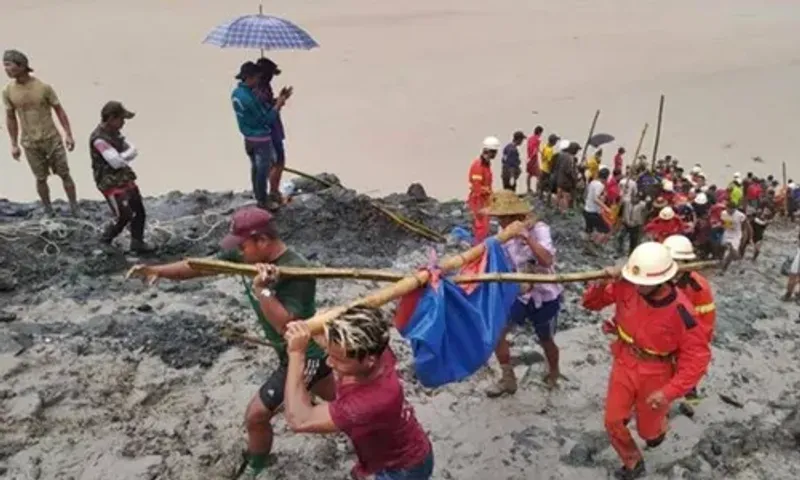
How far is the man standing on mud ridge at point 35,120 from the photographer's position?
26.0 ft

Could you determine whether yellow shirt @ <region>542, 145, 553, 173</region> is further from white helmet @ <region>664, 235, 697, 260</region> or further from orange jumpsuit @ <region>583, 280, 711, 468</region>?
orange jumpsuit @ <region>583, 280, 711, 468</region>

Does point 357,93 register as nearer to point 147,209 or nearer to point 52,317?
point 147,209

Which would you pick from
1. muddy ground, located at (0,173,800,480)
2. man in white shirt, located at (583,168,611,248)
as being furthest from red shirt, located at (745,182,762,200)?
muddy ground, located at (0,173,800,480)

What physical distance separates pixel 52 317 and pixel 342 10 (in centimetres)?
3107

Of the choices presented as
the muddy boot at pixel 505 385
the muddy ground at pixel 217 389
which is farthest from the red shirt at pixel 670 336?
the muddy boot at pixel 505 385

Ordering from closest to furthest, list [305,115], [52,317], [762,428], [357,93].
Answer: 1. [762,428]
2. [52,317]
3. [305,115]
4. [357,93]

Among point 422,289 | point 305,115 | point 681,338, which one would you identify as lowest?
point 305,115

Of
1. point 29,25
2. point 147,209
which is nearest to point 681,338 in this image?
point 147,209

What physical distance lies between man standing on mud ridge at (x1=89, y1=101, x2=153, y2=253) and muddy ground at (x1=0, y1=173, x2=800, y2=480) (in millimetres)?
526

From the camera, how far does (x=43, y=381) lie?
18.8 feet

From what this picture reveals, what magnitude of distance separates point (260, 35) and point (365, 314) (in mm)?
6092

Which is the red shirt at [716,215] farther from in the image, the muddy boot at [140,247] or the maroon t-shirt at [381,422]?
the maroon t-shirt at [381,422]

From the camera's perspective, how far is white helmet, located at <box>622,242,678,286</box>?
443cm

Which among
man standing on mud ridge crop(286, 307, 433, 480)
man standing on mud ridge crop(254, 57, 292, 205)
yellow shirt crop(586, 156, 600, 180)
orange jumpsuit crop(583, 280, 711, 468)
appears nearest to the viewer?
man standing on mud ridge crop(286, 307, 433, 480)
